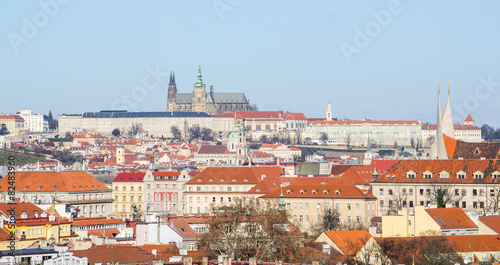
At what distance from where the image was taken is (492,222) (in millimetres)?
46781

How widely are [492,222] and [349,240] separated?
7.63 m

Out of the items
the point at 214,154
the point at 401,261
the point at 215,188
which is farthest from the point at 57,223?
the point at 214,154

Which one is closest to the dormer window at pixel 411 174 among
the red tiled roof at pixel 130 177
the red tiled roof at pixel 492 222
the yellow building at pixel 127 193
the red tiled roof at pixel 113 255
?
the red tiled roof at pixel 492 222

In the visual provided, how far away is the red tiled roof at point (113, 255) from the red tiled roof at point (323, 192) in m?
31.6

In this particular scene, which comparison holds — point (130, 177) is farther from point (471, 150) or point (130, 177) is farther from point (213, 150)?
point (213, 150)

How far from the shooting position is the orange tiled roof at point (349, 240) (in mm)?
40562

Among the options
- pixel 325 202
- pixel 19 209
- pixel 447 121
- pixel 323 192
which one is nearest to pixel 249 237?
pixel 19 209

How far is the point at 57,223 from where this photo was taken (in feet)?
151

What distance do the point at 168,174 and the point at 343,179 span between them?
18.7 meters

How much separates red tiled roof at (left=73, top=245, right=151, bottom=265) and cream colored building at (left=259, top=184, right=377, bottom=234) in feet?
100

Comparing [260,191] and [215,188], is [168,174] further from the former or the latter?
[260,191]

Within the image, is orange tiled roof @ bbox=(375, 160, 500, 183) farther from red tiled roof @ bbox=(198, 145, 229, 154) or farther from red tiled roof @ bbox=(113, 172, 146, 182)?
red tiled roof @ bbox=(198, 145, 229, 154)

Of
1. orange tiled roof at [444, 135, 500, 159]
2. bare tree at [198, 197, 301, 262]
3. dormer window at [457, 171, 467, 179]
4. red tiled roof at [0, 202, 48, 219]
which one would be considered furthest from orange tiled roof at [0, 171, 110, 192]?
bare tree at [198, 197, 301, 262]

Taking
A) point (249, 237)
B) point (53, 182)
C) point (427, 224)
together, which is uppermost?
point (427, 224)
